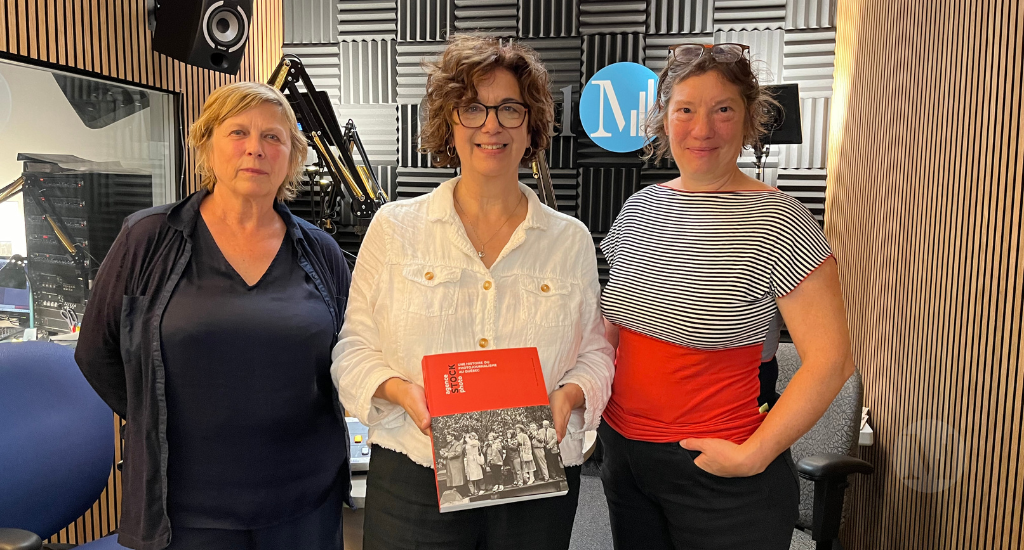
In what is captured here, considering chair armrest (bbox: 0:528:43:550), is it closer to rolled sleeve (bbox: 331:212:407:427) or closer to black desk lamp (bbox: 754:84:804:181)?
rolled sleeve (bbox: 331:212:407:427)

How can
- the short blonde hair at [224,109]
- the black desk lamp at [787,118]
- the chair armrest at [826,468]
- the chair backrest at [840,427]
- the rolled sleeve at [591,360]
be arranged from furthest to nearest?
1. the black desk lamp at [787,118]
2. the chair backrest at [840,427]
3. the chair armrest at [826,468]
4. the short blonde hair at [224,109]
5. the rolled sleeve at [591,360]

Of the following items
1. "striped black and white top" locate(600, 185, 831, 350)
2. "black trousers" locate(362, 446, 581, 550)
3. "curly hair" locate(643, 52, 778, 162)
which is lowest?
"black trousers" locate(362, 446, 581, 550)

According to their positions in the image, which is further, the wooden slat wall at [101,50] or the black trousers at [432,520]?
the wooden slat wall at [101,50]

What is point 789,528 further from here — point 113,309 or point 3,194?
point 3,194

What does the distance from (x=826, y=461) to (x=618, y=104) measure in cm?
338

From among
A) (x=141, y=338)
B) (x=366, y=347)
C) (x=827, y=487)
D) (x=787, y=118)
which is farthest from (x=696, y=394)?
(x=787, y=118)

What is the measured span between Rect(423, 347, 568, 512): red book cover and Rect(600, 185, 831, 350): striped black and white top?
0.35 m

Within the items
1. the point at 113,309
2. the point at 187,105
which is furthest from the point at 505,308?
the point at 187,105

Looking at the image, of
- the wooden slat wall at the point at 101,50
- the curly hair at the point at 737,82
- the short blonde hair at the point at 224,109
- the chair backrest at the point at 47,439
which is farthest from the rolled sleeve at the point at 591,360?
the wooden slat wall at the point at 101,50

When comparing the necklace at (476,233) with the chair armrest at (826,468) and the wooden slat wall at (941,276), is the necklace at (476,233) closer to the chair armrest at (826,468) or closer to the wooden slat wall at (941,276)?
the chair armrest at (826,468)

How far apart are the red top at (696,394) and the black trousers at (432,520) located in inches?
11.6

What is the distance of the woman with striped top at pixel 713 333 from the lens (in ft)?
4.48

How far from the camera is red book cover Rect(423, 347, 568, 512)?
119 centimetres

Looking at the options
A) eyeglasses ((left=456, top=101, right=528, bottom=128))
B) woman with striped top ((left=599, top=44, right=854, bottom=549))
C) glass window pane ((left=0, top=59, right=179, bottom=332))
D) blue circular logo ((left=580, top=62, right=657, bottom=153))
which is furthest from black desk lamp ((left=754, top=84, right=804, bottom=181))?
glass window pane ((left=0, top=59, right=179, bottom=332))
